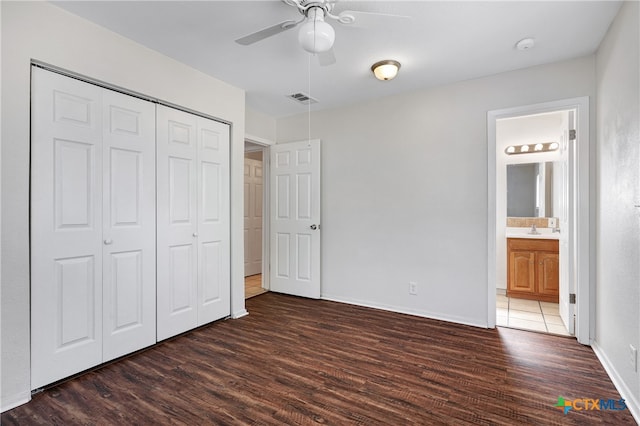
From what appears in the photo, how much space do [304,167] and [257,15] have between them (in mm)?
2147

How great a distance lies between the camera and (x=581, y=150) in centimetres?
271

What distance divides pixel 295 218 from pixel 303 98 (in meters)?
1.51

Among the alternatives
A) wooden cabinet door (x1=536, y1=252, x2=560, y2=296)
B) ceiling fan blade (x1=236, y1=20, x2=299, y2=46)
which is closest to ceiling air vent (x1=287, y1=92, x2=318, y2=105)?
ceiling fan blade (x1=236, y1=20, x2=299, y2=46)

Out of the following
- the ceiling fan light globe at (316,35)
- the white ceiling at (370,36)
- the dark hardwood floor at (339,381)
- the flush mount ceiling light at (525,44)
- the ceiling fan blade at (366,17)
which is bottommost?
the dark hardwood floor at (339,381)

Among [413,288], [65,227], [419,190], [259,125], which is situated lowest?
[413,288]

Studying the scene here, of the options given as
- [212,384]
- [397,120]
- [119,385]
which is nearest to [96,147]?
[119,385]

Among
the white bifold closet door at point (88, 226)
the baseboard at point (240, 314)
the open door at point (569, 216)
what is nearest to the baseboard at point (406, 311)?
the open door at point (569, 216)

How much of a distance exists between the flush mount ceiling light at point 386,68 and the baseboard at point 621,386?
271cm

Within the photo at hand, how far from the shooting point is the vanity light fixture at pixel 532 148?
14.1 feet

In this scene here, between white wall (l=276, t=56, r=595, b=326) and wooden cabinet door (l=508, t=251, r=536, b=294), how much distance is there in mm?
1375

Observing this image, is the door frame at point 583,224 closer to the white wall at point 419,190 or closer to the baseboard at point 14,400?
the white wall at point 419,190

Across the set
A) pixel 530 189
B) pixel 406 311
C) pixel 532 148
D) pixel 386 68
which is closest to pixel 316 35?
pixel 386 68

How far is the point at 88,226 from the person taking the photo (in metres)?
2.24

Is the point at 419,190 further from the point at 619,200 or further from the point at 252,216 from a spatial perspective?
the point at 252,216
